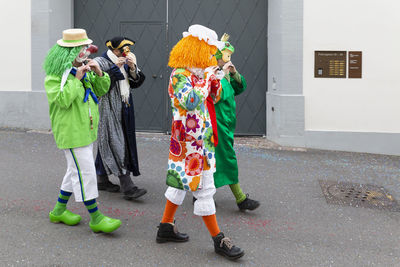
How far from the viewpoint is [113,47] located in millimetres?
5145

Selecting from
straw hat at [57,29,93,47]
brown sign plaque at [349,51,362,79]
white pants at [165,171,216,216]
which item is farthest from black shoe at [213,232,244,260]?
brown sign plaque at [349,51,362,79]

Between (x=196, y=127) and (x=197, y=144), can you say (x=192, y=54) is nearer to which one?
(x=196, y=127)

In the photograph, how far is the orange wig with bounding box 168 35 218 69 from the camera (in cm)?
371

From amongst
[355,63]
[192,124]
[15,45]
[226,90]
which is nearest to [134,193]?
[226,90]

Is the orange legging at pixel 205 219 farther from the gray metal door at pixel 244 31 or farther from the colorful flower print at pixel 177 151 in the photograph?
the gray metal door at pixel 244 31

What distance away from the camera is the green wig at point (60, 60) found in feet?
13.2

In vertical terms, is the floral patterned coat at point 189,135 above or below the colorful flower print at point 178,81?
below

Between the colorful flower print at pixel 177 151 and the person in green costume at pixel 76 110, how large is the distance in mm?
774

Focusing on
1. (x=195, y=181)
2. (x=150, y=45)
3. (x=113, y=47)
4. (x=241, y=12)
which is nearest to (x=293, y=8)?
(x=241, y=12)

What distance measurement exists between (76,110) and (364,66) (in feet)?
19.2

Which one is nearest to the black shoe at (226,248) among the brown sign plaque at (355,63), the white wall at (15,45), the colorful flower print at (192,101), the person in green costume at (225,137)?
the person in green costume at (225,137)

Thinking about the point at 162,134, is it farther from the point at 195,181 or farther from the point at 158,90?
the point at 195,181

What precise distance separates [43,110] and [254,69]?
4183mm

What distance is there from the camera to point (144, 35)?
9711 millimetres
